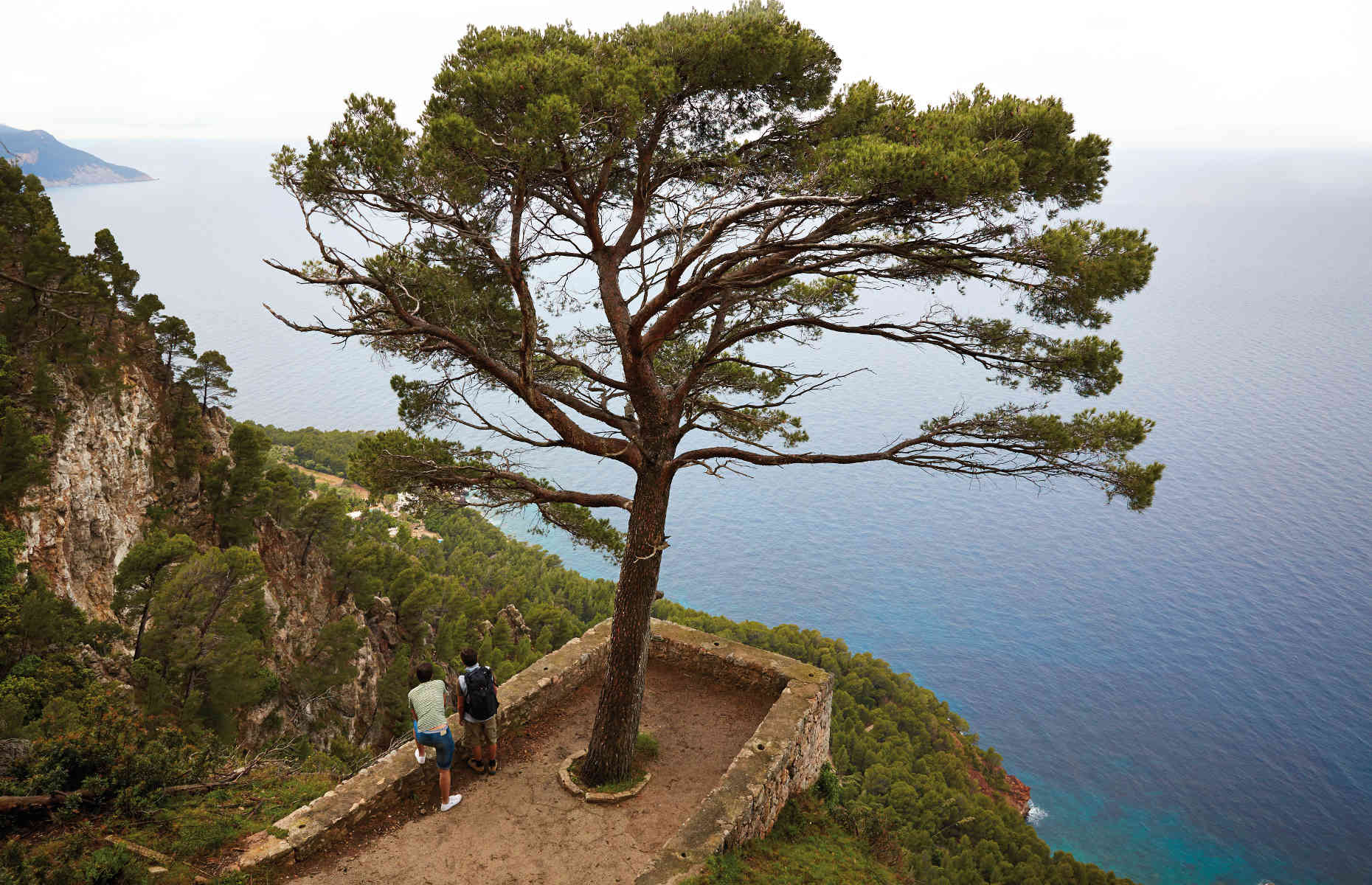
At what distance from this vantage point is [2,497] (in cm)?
1198

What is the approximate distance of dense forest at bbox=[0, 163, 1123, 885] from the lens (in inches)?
197

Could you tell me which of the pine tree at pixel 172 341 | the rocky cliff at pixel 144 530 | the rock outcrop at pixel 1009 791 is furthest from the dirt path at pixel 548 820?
the rock outcrop at pixel 1009 791

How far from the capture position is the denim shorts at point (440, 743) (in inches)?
234

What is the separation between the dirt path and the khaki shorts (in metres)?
0.29

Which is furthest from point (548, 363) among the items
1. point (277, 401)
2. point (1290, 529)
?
point (277, 401)

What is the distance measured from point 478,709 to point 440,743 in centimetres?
46

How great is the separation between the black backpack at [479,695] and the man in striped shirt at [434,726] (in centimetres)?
24

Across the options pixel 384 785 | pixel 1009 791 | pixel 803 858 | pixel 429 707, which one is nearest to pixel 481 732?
pixel 429 707

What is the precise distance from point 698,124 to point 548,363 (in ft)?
9.26

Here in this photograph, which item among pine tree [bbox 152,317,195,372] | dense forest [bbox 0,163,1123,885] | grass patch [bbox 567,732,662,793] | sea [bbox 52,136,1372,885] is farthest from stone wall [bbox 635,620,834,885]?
pine tree [bbox 152,317,195,372]

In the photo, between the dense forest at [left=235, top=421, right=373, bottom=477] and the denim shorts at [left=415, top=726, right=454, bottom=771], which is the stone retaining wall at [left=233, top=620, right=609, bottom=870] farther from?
the dense forest at [left=235, top=421, right=373, bottom=477]

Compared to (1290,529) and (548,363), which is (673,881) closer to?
(548,363)

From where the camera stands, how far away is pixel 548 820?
6.13 meters

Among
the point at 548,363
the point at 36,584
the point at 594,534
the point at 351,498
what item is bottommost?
the point at 351,498
